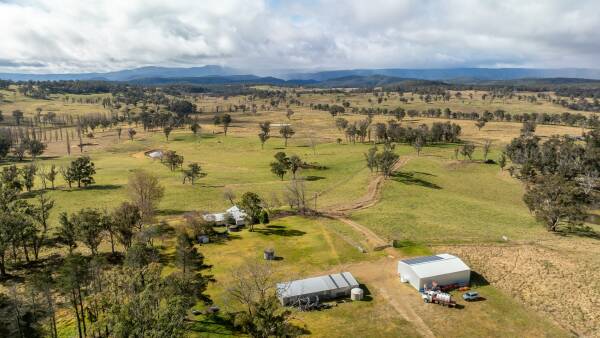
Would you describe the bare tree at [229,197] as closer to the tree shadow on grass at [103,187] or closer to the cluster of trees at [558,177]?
the tree shadow on grass at [103,187]

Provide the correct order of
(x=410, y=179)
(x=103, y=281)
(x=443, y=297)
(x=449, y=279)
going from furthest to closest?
(x=410, y=179) → (x=449, y=279) → (x=443, y=297) → (x=103, y=281)

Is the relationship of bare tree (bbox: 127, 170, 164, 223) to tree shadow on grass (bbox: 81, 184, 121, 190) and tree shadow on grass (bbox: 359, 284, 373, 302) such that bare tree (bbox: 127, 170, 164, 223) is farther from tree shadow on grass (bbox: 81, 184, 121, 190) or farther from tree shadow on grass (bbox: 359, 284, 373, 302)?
tree shadow on grass (bbox: 359, 284, 373, 302)

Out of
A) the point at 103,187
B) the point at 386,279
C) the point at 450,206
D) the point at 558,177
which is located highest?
the point at 558,177

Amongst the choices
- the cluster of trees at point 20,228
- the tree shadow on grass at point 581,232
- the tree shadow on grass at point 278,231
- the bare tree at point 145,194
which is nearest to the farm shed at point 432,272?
the tree shadow on grass at point 278,231

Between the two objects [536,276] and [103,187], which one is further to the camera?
[103,187]

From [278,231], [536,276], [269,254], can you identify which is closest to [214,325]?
[269,254]

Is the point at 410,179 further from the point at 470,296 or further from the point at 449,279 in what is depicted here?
the point at 470,296
